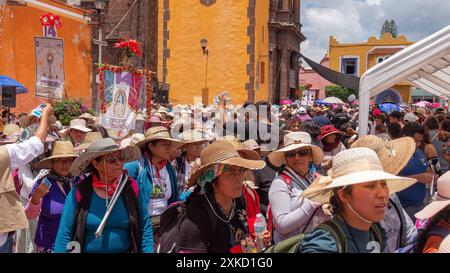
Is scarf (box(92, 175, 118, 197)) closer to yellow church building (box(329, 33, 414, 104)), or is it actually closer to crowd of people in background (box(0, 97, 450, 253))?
→ crowd of people in background (box(0, 97, 450, 253))

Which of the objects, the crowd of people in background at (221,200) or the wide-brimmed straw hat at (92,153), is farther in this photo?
the wide-brimmed straw hat at (92,153)

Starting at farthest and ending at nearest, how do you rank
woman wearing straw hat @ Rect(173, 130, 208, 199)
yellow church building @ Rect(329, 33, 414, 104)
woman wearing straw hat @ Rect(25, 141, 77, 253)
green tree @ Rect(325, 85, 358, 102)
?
green tree @ Rect(325, 85, 358, 102) < yellow church building @ Rect(329, 33, 414, 104) < woman wearing straw hat @ Rect(173, 130, 208, 199) < woman wearing straw hat @ Rect(25, 141, 77, 253)

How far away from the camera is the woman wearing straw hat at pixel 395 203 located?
3.80 meters

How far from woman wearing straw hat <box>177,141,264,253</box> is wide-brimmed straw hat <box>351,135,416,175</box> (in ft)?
3.67

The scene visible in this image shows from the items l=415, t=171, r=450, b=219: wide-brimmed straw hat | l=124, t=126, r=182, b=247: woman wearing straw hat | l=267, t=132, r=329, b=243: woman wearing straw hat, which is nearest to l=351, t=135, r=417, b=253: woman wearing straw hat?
l=415, t=171, r=450, b=219: wide-brimmed straw hat

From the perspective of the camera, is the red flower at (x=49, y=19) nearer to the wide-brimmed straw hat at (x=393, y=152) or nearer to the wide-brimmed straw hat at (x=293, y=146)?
the wide-brimmed straw hat at (x=293, y=146)

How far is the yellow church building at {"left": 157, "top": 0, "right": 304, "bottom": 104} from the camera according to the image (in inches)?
971

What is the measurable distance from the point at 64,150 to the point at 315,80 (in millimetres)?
63355

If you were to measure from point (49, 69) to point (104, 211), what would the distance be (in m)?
3.76

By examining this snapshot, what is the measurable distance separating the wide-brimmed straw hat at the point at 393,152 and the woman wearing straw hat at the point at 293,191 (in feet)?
1.57

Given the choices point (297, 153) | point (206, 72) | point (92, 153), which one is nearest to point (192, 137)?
point (297, 153)

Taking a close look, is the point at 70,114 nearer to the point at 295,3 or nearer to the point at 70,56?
the point at 70,56

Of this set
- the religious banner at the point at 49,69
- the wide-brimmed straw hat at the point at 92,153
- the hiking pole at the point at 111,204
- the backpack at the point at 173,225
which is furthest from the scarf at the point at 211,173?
the religious banner at the point at 49,69
